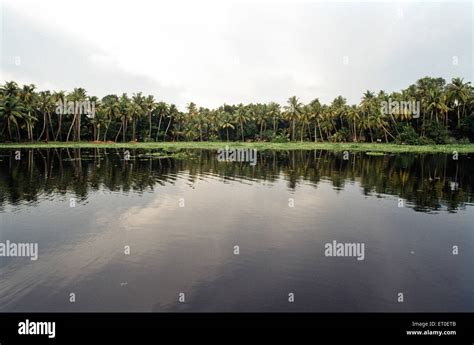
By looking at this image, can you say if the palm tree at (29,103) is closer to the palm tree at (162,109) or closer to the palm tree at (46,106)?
the palm tree at (46,106)

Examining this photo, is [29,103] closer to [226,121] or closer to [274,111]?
[226,121]

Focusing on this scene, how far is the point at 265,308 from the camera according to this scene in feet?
36.6

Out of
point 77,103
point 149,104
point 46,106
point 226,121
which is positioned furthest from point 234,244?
point 226,121

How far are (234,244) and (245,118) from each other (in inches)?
3679

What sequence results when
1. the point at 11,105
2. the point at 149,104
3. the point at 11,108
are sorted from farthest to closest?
the point at 149,104
the point at 11,108
the point at 11,105

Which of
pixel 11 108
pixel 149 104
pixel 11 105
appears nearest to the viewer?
pixel 11 105

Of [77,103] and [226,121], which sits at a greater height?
[77,103]

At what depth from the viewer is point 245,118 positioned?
108 m

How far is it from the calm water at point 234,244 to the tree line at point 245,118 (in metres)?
58.1

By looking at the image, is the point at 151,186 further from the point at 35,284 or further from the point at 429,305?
the point at 429,305

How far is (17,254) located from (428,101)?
85.9 meters

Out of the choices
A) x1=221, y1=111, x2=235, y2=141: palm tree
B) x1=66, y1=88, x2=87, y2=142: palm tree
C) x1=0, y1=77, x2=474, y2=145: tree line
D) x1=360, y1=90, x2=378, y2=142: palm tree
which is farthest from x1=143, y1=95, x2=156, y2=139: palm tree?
x1=360, y1=90, x2=378, y2=142: palm tree
